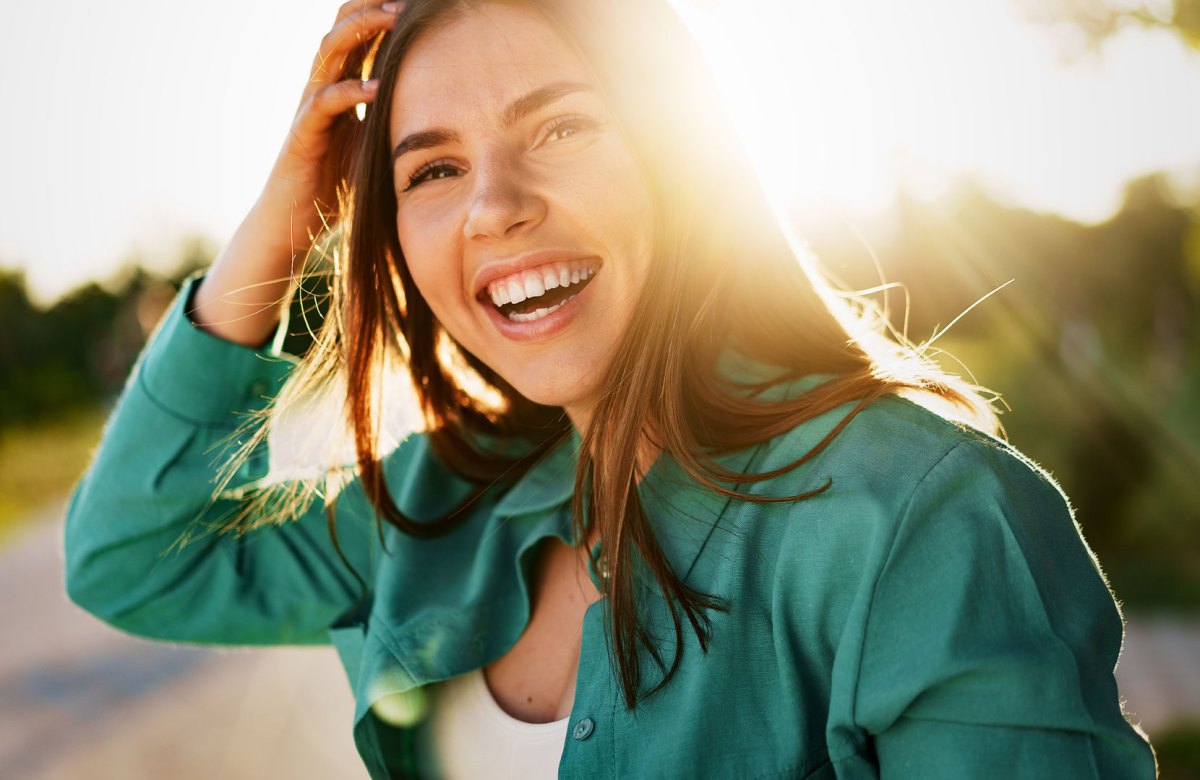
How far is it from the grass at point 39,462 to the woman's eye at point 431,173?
7859 millimetres

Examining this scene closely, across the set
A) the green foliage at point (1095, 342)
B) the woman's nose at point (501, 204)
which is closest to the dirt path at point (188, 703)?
the green foliage at point (1095, 342)

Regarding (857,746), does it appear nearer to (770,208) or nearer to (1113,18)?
(770,208)

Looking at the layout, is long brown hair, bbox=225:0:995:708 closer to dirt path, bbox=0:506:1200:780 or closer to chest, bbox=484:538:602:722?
chest, bbox=484:538:602:722

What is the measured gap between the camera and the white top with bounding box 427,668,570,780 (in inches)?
71.6

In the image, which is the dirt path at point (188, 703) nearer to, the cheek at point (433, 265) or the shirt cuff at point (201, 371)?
the shirt cuff at point (201, 371)

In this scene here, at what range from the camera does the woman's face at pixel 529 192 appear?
179 centimetres

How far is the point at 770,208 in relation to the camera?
1815mm

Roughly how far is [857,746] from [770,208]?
3.02 ft

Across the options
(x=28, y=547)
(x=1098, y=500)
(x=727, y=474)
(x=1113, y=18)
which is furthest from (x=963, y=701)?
(x=28, y=547)

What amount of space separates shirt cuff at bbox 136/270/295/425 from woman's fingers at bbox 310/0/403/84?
64 centimetres

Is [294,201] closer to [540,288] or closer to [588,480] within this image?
[540,288]

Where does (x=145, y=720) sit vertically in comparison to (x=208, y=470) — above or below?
below

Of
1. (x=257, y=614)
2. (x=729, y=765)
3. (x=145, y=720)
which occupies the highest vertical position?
(x=257, y=614)

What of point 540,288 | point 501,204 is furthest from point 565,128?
point 540,288
